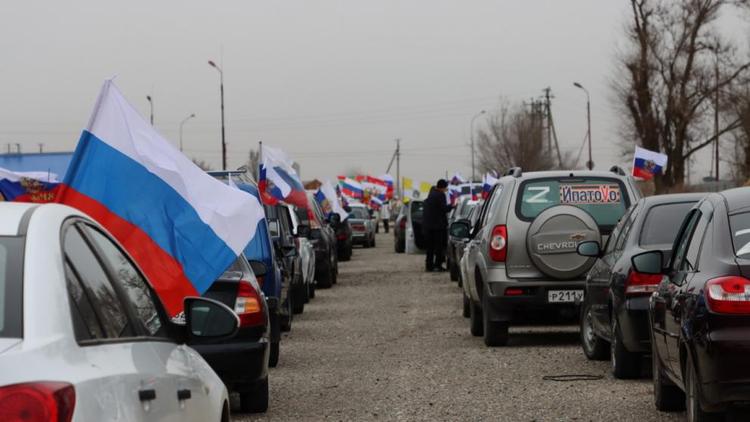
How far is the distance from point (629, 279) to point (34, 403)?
27.0 feet

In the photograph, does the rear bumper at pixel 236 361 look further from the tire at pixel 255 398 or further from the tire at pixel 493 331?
the tire at pixel 493 331

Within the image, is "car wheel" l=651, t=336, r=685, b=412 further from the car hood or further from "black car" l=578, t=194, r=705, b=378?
the car hood

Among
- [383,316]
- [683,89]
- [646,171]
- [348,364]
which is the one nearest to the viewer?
[348,364]

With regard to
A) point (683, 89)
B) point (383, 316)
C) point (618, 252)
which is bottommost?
point (383, 316)

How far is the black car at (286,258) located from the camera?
16.1 m

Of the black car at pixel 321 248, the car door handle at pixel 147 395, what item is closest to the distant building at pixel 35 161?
the black car at pixel 321 248

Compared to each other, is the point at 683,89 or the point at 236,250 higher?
the point at 683,89

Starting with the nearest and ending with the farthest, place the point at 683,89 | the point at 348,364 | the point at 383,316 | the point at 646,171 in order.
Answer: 1. the point at 348,364
2. the point at 383,316
3. the point at 646,171
4. the point at 683,89

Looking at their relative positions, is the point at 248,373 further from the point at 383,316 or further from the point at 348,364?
the point at 383,316

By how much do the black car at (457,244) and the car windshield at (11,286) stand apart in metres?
19.6

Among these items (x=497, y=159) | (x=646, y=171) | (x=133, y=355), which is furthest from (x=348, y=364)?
(x=497, y=159)

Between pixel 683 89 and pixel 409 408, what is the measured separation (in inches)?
2184

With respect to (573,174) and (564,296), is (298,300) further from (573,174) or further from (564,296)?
(564,296)

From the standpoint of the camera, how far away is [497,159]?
106m
